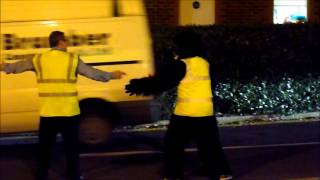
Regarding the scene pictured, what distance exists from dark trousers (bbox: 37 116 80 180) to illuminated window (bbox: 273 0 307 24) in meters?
10.2

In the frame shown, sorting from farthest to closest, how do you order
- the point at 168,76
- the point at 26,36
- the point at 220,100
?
1. the point at 220,100
2. the point at 26,36
3. the point at 168,76

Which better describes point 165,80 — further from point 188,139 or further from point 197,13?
point 197,13

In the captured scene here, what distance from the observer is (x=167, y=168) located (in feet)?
25.8

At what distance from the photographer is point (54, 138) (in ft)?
25.6

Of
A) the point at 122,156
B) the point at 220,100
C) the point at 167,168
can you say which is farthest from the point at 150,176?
the point at 220,100

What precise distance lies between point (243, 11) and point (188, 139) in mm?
9337

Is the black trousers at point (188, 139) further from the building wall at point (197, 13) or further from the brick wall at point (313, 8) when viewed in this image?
the brick wall at point (313, 8)

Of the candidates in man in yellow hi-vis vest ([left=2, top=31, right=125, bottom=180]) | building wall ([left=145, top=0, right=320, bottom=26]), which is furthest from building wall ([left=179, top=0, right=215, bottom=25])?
man in yellow hi-vis vest ([left=2, top=31, right=125, bottom=180])

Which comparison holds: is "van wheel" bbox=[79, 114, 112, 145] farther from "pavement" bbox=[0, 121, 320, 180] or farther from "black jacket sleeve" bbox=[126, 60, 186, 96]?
"black jacket sleeve" bbox=[126, 60, 186, 96]

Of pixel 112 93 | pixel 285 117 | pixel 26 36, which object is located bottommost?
pixel 285 117

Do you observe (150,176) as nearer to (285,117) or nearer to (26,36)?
(26,36)

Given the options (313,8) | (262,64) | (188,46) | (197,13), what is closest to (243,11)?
(197,13)

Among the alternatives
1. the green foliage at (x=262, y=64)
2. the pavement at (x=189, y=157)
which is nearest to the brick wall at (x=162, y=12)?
the green foliage at (x=262, y=64)

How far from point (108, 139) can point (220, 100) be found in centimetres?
447
